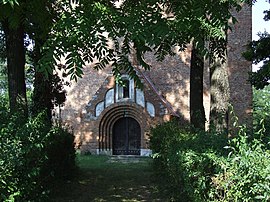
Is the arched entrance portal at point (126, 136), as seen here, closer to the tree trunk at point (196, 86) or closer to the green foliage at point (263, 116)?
the tree trunk at point (196, 86)

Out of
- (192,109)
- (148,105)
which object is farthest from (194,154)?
(148,105)

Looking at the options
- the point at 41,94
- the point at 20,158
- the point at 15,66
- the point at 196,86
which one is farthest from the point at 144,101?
the point at 20,158

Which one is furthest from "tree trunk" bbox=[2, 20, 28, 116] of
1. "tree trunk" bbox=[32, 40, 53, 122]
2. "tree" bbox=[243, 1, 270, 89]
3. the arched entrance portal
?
the arched entrance portal

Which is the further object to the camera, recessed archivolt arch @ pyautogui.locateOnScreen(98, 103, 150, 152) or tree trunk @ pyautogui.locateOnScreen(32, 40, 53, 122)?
recessed archivolt arch @ pyautogui.locateOnScreen(98, 103, 150, 152)

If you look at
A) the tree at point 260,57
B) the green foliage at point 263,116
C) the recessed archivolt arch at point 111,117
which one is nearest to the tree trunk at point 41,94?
the tree at point 260,57

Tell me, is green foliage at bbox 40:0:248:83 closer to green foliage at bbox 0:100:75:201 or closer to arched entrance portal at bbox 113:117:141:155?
green foliage at bbox 0:100:75:201

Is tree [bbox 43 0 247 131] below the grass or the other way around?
the other way around

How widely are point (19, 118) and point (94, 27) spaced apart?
296cm

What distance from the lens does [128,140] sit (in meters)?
22.5

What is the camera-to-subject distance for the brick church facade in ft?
71.6

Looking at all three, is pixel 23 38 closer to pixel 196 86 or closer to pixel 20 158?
pixel 20 158

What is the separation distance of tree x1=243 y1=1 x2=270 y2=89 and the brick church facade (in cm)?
934

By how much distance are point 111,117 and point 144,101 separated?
2.39 meters

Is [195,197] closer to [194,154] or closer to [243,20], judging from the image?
[194,154]
